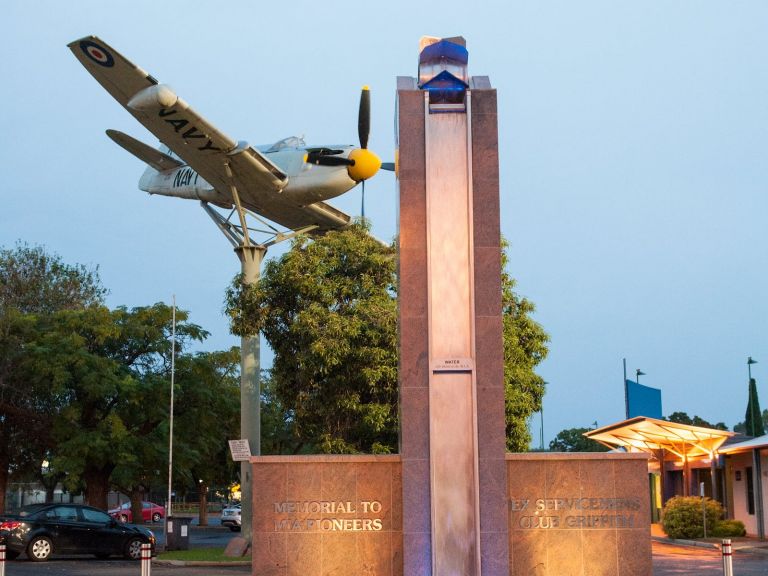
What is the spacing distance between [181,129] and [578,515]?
16.8 metres

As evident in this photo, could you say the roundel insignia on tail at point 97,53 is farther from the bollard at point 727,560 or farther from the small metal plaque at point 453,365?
the bollard at point 727,560

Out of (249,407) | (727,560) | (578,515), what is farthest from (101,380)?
(727,560)

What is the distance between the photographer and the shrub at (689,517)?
3331 centimetres

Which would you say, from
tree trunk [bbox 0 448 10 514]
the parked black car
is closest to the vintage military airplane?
the parked black car

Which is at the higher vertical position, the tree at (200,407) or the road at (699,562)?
the tree at (200,407)

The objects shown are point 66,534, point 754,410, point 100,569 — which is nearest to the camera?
point 100,569

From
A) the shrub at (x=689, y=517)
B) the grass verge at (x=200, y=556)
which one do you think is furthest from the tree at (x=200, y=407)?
the shrub at (x=689, y=517)

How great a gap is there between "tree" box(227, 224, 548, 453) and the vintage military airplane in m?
2.77

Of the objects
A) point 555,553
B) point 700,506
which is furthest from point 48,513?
point 700,506

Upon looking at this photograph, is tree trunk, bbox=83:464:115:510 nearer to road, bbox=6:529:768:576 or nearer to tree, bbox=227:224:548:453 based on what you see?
road, bbox=6:529:768:576

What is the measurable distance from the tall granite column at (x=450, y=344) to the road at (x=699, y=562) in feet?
24.3

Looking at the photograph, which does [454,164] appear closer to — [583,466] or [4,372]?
[583,466]

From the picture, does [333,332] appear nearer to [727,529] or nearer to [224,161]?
[224,161]

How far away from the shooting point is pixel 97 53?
26266mm
